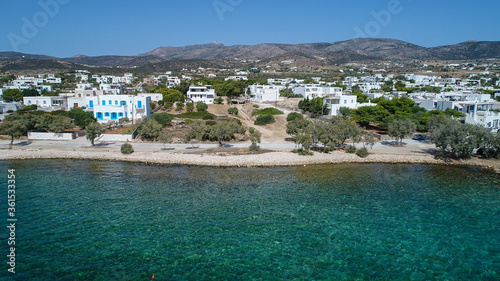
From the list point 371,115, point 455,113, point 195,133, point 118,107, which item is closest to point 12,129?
point 118,107

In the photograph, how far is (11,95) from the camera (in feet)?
204

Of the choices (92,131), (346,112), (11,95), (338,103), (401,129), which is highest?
(11,95)

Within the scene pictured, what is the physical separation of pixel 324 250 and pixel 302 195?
686 centimetres

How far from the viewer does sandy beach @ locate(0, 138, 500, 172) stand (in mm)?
29953

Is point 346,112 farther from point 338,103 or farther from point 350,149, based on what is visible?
point 350,149

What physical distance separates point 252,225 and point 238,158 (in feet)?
42.4

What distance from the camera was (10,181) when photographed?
Result: 24.1m

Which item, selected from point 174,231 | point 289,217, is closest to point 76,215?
point 174,231

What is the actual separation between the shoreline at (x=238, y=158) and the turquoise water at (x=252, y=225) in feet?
8.65

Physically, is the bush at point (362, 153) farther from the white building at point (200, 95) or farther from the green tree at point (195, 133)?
the white building at point (200, 95)

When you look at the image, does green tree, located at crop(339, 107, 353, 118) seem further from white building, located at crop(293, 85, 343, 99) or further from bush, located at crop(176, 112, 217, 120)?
white building, located at crop(293, 85, 343, 99)

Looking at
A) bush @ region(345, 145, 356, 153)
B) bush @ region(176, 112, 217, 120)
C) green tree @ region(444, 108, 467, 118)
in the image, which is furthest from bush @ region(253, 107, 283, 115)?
green tree @ region(444, 108, 467, 118)

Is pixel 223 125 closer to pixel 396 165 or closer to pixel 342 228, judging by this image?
pixel 396 165

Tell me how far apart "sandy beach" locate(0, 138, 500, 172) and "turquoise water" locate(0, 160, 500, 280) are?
9.58 feet
